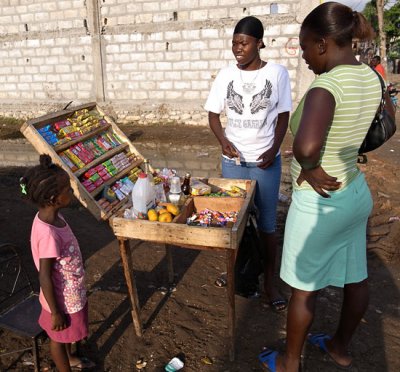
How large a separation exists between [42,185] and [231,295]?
4.43 feet

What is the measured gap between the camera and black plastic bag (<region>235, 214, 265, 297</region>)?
9.79ft

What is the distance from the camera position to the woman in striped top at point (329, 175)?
183 centimetres

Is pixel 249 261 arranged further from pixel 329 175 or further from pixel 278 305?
pixel 329 175

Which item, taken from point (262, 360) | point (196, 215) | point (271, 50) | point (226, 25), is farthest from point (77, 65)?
point (262, 360)

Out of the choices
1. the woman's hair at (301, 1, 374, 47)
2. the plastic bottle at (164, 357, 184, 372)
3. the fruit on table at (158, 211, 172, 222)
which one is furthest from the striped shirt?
the plastic bottle at (164, 357, 184, 372)

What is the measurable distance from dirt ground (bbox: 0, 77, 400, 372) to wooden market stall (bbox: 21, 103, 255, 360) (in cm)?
18

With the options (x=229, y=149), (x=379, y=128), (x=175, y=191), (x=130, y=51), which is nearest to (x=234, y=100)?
(x=229, y=149)

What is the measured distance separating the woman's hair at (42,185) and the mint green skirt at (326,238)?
1.36m

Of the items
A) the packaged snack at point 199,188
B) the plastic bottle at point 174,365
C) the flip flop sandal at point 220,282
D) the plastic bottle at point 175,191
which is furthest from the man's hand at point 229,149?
the plastic bottle at point 174,365

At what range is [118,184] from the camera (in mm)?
3797

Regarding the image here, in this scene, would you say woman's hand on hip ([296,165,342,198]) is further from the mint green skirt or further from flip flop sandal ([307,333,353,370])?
flip flop sandal ([307,333,353,370])

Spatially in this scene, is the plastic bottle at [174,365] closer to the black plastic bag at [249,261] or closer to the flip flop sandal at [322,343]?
the black plastic bag at [249,261]

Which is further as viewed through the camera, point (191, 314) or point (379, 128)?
point (191, 314)

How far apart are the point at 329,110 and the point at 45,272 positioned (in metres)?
1.74
